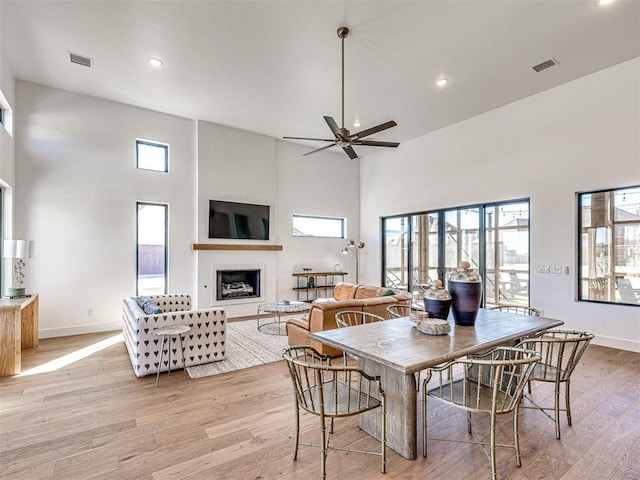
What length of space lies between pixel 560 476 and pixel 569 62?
502cm

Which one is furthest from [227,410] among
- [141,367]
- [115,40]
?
[115,40]

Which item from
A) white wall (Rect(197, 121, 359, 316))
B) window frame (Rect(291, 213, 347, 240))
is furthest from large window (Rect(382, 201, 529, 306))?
white wall (Rect(197, 121, 359, 316))

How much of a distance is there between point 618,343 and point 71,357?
7459 millimetres

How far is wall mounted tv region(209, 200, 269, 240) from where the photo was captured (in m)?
6.77

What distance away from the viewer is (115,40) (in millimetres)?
3988

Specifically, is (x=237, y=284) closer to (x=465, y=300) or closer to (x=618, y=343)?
(x=465, y=300)

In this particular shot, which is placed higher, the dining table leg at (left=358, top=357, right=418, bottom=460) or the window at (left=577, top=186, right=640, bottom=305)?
the window at (left=577, top=186, right=640, bottom=305)

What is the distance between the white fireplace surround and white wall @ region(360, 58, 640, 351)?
4051 millimetres

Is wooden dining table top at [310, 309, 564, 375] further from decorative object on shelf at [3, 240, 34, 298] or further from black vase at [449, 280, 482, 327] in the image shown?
decorative object on shelf at [3, 240, 34, 298]

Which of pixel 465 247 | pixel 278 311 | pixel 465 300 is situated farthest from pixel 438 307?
pixel 465 247

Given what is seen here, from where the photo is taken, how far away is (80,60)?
4461 millimetres

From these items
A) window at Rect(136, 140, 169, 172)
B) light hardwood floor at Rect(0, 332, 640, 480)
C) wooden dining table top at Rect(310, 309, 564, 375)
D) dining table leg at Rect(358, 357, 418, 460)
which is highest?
window at Rect(136, 140, 169, 172)

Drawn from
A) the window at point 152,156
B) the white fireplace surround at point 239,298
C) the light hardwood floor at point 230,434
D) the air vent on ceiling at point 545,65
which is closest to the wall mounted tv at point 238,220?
the white fireplace surround at point 239,298

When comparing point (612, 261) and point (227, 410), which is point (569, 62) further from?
point (227, 410)
